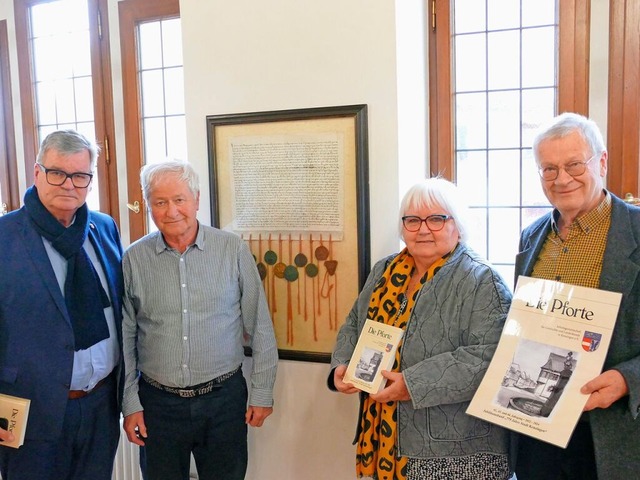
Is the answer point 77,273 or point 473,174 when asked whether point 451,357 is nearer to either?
point 473,174

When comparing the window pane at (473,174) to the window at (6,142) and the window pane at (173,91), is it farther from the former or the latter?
the window at (6,142)

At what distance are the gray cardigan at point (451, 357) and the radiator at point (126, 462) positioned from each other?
1.47m

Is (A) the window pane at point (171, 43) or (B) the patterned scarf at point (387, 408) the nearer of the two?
(B) the patterned scarf at point (387, 408)

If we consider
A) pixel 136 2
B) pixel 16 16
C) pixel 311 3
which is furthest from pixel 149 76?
pixel 311 3

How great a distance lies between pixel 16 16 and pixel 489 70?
255 cm

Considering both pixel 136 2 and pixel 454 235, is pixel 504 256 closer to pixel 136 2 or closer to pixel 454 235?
pixel 454 235

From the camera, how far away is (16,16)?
2.96m

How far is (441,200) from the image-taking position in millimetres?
1535

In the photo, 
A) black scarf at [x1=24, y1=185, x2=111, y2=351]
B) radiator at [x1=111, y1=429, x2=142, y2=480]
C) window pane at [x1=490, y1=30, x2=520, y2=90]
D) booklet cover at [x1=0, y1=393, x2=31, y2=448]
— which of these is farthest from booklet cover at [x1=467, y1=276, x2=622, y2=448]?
radiator at [x1=111, y1=429, x2=142, y2=480]

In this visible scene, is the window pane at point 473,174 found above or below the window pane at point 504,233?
above

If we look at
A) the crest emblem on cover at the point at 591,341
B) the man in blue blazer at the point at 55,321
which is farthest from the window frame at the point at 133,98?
the crest emblem on cover at the point at 591,341

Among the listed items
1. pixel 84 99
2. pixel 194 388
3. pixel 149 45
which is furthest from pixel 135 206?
pixel 194 388

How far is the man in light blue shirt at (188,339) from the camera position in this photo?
5.64 feet

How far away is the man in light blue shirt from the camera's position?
1.72m
